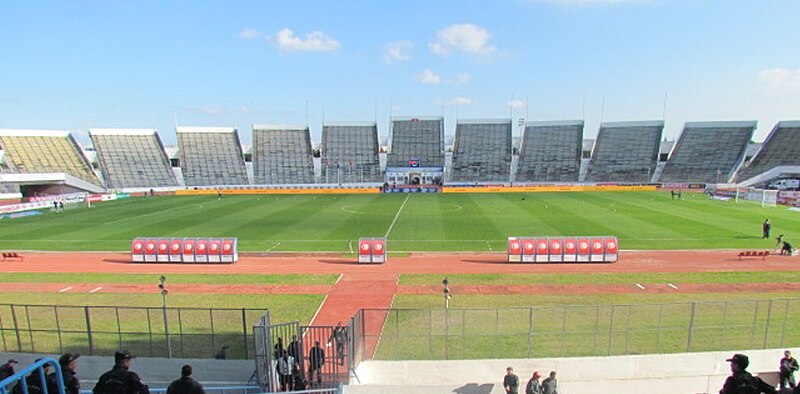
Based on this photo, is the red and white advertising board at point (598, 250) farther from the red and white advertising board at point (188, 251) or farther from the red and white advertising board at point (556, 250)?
the red and white advertising board at point (188, 251)

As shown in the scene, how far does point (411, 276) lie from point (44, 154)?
2924 inches

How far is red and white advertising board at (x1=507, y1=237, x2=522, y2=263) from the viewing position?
2425 cm

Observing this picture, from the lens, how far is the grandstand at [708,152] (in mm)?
72375

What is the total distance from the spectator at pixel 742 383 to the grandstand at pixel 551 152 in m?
75.4

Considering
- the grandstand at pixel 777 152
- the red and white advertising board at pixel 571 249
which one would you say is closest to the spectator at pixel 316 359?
the red and white advertising board at pixel 571 249

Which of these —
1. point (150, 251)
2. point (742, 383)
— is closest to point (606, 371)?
point (742, 383)

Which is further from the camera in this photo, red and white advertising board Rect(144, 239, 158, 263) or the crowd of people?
red and white advertising board Rect(144, 239, 158, 263)

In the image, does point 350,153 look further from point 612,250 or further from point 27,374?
point 27,374

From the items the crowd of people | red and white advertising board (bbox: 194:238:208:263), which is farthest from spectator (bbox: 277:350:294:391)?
red and white advertising board (bbox: 194:238:208:263)

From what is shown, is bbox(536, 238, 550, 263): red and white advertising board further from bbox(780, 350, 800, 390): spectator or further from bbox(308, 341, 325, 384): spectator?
bbox(308, 341, 325, 384): spectator

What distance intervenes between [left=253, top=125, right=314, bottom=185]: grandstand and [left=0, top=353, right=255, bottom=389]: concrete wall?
70677 mm

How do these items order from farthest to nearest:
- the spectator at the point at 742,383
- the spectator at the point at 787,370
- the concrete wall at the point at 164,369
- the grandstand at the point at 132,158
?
the grandstand at the point at 132,158, the concrete wall at the point at 164,369, the spectator at the point at 787,370, the spectator at the point at 742,383

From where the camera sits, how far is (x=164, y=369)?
37.2ft

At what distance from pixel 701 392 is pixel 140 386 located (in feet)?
38.5
